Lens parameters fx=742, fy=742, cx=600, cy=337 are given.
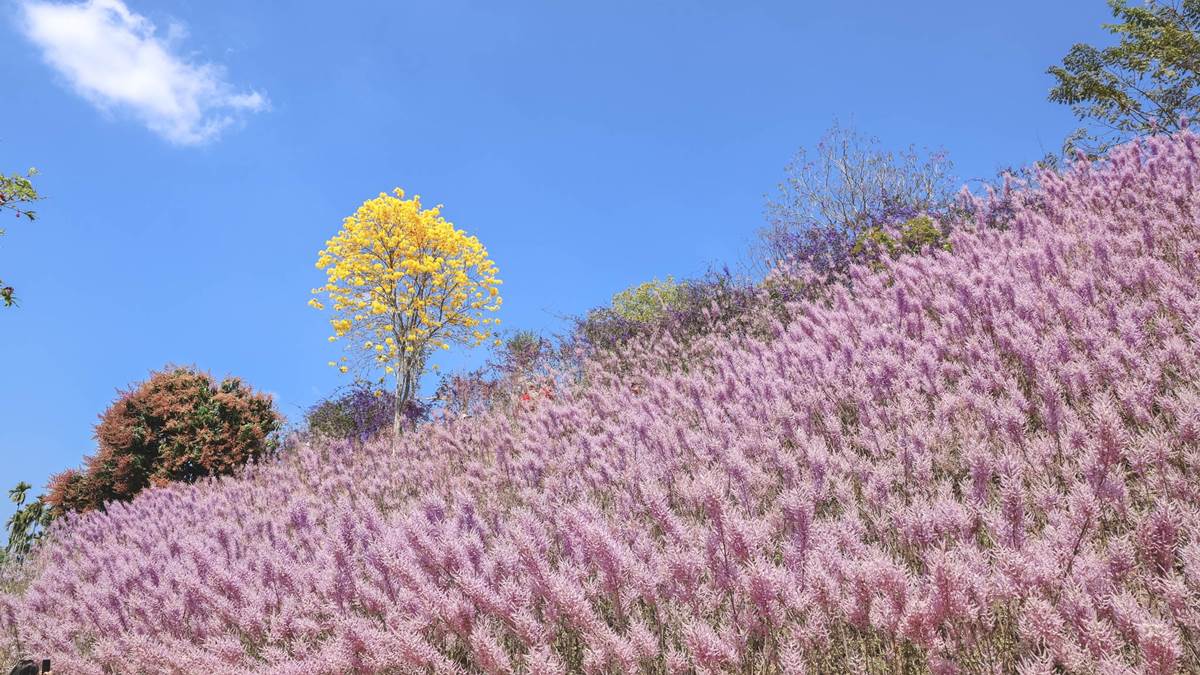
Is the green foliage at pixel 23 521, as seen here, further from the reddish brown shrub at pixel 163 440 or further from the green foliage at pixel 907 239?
the green foliage at pixel 907 239

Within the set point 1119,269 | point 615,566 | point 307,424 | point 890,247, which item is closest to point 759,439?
point 615,566

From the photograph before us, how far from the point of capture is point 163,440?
41.9 ft

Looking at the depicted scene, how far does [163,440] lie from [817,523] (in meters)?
13.1

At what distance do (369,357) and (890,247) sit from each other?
13715mm

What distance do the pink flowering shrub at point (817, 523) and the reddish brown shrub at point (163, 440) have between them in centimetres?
554

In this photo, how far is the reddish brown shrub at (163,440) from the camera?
1264 cm

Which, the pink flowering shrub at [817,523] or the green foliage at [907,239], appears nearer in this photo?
the pink flowering shrub at [817,523]

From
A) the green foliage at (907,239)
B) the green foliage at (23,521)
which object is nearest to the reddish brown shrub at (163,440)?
the green foliage at (23,521)

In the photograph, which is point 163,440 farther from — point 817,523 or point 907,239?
point 817,523

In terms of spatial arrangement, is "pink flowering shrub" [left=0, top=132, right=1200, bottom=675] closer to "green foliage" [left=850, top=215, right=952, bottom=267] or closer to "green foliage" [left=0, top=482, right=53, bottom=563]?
"green foliage" [left=850, top=215, right=952, bottom=267]

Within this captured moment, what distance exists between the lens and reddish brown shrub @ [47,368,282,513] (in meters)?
12.6

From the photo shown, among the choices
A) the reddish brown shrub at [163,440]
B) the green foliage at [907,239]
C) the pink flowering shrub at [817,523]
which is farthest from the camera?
the reddish brown shrub at [163,440]

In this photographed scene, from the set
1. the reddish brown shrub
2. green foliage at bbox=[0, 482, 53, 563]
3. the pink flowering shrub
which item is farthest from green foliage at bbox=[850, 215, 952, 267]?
green foliage at bbox=[0, 482, 53, 563]

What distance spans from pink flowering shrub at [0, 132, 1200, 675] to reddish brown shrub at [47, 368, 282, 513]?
5542 mm
